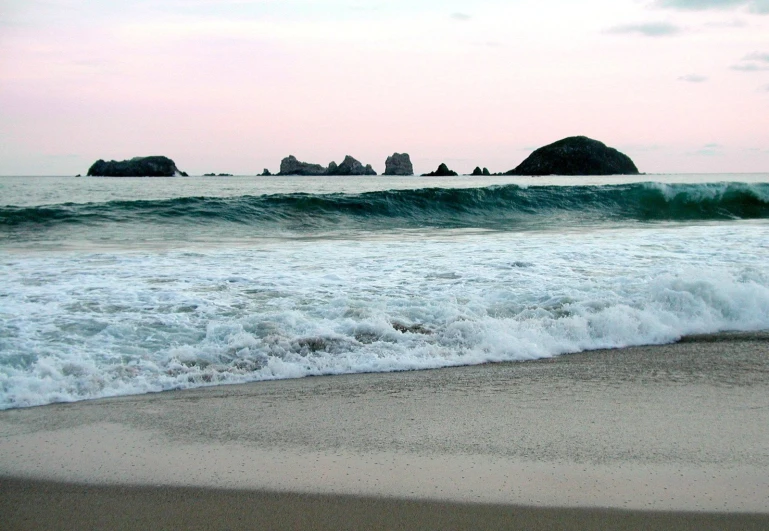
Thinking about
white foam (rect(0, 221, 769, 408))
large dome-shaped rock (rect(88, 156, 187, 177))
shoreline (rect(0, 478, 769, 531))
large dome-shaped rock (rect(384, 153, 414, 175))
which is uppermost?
large dome-shaped rock (rect(384, 153, 414, 175))

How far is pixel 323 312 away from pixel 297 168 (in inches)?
3141

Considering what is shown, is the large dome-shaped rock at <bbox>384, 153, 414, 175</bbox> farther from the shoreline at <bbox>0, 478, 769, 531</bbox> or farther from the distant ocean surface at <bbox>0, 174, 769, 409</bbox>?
the shoreline at <bbox>0, 478, 769, 531</bbox>

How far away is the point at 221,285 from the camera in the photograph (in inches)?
256

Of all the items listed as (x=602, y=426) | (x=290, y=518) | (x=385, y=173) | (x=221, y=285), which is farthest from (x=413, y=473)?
(x=385, y=173)

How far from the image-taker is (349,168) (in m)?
84.7

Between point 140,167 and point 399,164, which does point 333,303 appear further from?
point 399,164

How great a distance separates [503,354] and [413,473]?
2.16 m

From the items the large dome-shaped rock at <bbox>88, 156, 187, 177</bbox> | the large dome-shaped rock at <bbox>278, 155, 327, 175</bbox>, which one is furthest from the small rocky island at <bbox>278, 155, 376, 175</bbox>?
the large dome-shaped rock at <bbox>88, 156, 187, 177</bbox>

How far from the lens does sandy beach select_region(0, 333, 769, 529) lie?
7.91 ft

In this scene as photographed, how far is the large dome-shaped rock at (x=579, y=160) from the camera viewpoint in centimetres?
7362

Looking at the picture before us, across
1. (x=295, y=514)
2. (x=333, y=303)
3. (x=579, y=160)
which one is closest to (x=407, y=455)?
(x=295, y=514)

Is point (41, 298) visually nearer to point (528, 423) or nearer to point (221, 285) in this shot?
point (221, 285)

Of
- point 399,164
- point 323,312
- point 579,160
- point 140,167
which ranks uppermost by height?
point 579,160

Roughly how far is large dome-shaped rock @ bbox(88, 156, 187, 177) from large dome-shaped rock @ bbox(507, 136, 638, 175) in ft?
135
